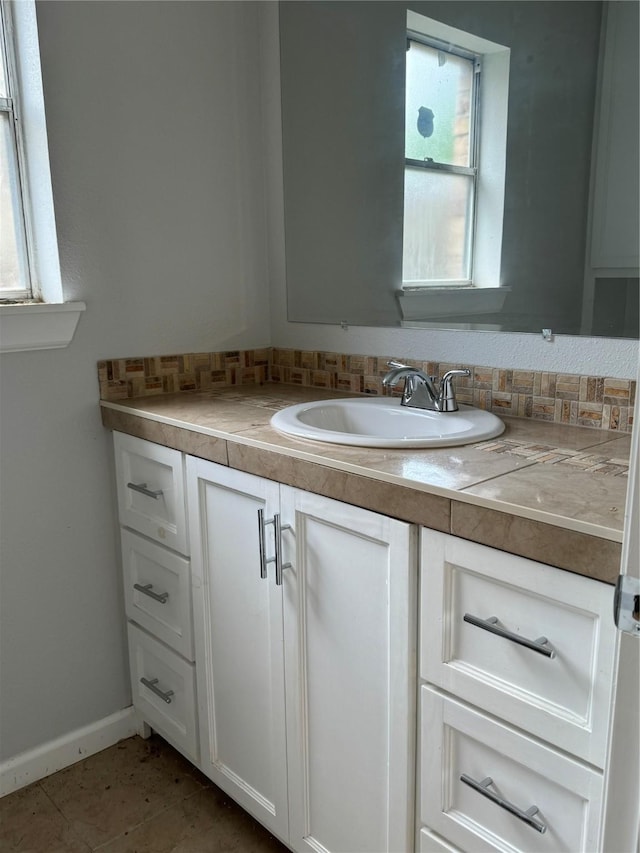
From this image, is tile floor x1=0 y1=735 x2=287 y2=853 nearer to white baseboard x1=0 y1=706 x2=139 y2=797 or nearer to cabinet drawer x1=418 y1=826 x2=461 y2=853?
white baseboard x1=0 y1=706 x2=139 y2=797

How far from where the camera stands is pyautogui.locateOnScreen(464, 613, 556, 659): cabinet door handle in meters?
0.90

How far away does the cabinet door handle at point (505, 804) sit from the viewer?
37.4 inches

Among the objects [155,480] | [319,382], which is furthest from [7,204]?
[319,382]

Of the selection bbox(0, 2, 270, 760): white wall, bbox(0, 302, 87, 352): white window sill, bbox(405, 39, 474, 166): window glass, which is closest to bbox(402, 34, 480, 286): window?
bbox(405, 39, 474, 166): window glass

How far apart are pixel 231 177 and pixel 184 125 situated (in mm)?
177

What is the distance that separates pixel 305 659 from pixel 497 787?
398mm

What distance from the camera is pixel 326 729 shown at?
1.26m

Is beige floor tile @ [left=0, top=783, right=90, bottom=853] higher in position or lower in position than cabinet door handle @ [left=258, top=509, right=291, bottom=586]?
lower

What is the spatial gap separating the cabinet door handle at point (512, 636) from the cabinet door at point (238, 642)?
43 centimetres

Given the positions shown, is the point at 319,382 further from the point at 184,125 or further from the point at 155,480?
the point at 184,125

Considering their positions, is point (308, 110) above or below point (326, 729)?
above

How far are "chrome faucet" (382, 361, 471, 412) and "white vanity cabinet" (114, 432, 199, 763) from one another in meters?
0.49

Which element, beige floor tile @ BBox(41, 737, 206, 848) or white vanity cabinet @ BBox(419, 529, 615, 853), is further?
beige floor tile @ BBox(41, 737, 206, 848)

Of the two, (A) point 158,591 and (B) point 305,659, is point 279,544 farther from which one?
(A) point 158,591
